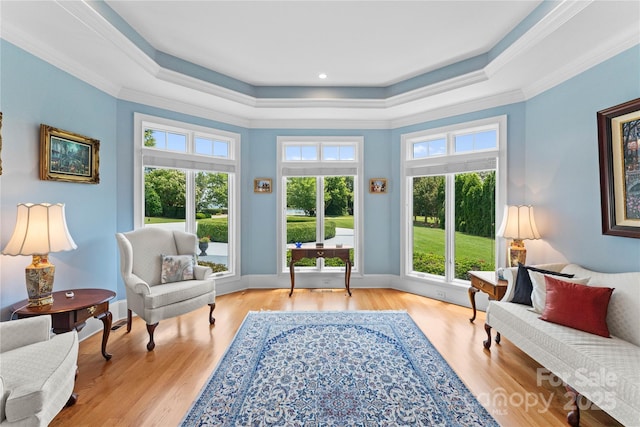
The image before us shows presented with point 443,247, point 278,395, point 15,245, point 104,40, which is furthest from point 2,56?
point 443,247

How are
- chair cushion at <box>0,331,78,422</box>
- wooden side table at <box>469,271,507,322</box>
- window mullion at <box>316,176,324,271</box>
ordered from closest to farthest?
1. chair cushion at <box>0,331,78,422</box>
2. wooden side table at <box>469,271,507,322</box>
3. window mullion at <box>316,176,324,271</box>

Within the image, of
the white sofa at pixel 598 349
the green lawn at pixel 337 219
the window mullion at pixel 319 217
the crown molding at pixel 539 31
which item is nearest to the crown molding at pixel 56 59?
the green lawn at pixel 337 219

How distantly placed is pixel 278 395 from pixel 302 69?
361cm

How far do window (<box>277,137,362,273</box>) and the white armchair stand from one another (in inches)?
124

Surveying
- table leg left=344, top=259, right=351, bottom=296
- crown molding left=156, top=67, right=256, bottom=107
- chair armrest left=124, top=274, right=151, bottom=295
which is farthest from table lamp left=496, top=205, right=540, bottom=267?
chair armrest left=124, top=274, right=151, bottom=295

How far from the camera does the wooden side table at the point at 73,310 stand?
2111mm

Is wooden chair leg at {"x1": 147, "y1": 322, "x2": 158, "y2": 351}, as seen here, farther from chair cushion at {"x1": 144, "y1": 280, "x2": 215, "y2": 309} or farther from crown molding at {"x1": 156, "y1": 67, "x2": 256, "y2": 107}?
crown molding at {"x1": 156, "y1": 67, "x2": 256, "y2": 107}

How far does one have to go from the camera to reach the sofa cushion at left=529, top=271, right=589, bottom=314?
237 cm

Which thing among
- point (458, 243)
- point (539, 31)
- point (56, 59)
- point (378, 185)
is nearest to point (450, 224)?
point (458, 243)

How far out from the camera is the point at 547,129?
321 centimetres

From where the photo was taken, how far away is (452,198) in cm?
421

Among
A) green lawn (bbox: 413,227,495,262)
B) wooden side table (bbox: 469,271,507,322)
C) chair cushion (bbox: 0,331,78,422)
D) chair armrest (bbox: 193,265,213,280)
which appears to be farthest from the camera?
green lawn (bbox: 413,227,495,262)

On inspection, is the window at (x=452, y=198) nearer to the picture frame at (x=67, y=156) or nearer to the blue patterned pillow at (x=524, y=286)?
the blue patterned pillow at (x=524, y=286)

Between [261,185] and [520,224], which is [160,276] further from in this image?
[520,224]
